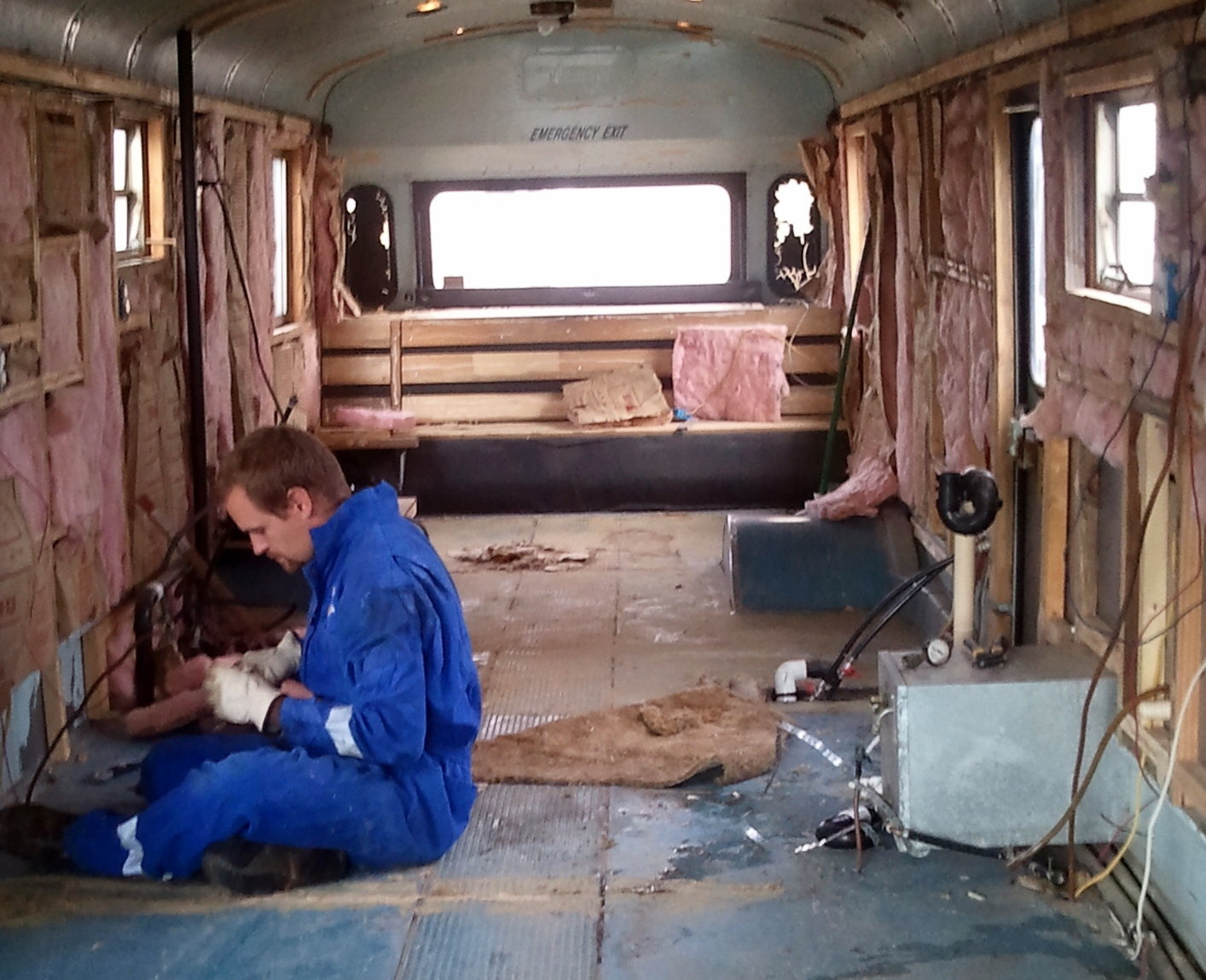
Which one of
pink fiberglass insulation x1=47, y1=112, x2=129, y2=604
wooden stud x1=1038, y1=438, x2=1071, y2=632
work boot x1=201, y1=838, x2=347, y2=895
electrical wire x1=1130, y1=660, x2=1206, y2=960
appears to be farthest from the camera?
pink fiberglass insulation x1=47, y1=112, x2=129, y2=604

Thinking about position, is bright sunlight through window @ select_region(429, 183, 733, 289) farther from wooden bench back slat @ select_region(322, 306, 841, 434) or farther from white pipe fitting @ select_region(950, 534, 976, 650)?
white pipe fitting @ select_region(950, 534, 976, 650)

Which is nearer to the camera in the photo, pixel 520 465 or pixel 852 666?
pixel 852 666

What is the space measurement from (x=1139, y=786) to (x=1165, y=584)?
0.49 m

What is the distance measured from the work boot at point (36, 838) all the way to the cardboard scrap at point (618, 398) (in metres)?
5.11

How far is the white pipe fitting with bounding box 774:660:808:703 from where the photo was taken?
548 cm

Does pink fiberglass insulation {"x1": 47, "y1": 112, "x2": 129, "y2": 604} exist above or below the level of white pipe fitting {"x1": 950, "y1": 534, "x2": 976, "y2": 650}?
above

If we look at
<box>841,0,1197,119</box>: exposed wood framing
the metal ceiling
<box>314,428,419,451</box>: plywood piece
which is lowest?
<box>314,428,419,451</box>: plywood piece

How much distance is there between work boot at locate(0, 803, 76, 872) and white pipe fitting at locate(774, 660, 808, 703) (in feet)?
8.22

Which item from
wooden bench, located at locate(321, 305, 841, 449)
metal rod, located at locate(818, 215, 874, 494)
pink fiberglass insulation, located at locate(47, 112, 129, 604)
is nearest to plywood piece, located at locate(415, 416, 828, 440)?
wooden bench, located at locate(321, 305, 841, 449)

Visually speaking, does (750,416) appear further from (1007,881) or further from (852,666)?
(1007,881)

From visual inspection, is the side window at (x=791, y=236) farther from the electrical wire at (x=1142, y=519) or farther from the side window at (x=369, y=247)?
the electrical wire at (x=1142, y=519)

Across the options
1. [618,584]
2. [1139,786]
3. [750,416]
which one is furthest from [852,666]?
[750,416]

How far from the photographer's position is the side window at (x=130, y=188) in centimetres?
584

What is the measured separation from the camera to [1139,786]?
12.0 feet
